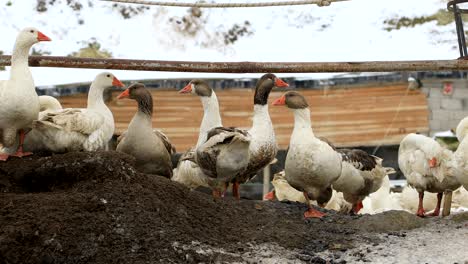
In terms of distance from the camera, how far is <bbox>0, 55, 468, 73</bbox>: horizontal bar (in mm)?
8852

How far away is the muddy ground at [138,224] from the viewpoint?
20.0ft

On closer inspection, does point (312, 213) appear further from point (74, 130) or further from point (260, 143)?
point (74, 130)

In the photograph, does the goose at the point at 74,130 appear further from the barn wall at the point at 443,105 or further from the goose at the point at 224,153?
the barn wall at the point at 443,105

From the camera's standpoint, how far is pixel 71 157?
6.91 m

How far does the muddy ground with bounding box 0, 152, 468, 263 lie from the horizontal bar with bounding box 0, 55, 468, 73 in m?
1.62

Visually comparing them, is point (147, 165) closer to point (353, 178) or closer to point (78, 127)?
point (78, 127)

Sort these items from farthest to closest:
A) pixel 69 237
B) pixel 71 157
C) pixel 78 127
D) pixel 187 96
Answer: pixel 187 96 → pixel 78 127 → pixel 71 157 → pixel 69 237

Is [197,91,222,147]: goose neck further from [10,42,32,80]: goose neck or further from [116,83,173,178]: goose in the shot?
[10,42,32,80]: goose neck

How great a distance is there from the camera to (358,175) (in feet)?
33.2

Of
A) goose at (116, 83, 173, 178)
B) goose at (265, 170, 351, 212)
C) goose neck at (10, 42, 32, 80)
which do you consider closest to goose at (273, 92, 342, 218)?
goose at (116, 83, 173, 178)

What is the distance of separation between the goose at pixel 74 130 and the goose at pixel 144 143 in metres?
0.22

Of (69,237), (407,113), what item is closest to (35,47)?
(407,113)

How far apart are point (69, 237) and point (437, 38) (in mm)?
12680

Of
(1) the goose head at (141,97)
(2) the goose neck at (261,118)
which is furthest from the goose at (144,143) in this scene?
(2) the goose neck at (261,118)
